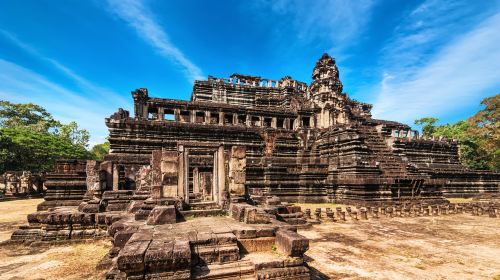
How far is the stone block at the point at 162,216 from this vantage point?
5918 mm

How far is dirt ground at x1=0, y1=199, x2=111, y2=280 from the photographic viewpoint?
4961 millimetres

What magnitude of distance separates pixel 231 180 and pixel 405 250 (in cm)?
574

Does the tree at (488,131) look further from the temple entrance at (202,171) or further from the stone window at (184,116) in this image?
the stone window at (184,116)

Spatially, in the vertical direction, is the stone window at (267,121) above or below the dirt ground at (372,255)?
above

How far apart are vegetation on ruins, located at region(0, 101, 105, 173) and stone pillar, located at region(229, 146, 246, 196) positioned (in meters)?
32.9

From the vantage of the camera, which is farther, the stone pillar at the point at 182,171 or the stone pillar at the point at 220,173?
→ the stone pillar at the point at 220,173

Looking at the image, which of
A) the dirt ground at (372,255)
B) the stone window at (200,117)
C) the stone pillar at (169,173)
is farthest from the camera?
the stone window at (200,117)

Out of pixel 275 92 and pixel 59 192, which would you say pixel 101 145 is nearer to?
pixel 275 92

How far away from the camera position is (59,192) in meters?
13.8

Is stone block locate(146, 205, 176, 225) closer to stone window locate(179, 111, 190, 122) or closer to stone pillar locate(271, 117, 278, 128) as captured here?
stone window locate(179, 111, 190, 122)

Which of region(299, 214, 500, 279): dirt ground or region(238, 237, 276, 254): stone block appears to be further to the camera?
region(299, 214, 500, 279): dirt ground

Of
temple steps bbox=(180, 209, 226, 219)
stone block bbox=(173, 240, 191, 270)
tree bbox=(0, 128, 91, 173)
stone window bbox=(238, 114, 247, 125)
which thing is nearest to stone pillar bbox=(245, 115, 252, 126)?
stone window bbox=(238, 114, 247, 125)

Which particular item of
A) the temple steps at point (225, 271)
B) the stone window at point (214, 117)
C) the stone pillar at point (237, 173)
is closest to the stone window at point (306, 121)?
the stone window at point (214, 117)

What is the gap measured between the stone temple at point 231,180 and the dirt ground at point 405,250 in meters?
1.29
